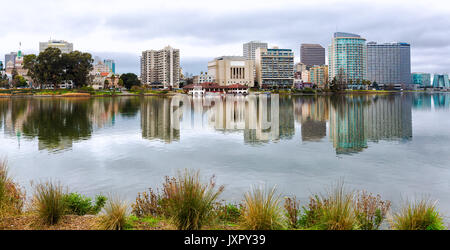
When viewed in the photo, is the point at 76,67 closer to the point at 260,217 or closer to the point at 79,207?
the point at 79,207

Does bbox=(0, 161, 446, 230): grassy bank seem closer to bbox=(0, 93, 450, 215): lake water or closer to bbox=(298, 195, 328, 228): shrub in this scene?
bbox=(298, 195, 328, 228): shrub

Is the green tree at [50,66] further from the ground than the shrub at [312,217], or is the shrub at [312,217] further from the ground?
the green tree at [50,66]

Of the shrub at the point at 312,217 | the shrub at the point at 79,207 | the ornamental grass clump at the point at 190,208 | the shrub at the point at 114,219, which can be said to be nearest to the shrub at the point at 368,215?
the shrub at the point at 312,217

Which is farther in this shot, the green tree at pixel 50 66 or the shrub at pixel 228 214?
the green tree at pixel 50 66

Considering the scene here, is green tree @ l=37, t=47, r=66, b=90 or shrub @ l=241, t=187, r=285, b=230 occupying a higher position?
green tree @ l=37, t=47, r=66, b=90

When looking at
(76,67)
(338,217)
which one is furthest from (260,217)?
(76,67)

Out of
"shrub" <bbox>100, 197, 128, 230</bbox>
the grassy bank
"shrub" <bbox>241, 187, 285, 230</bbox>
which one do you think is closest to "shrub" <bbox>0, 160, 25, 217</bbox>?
the grassy bank

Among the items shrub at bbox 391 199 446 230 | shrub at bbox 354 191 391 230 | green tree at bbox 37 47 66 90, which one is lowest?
shrub at bbox 354 191 391 230

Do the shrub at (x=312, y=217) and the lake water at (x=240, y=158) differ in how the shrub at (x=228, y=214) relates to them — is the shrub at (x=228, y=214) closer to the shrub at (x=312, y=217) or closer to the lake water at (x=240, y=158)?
the shrub at (x=312, y=217)

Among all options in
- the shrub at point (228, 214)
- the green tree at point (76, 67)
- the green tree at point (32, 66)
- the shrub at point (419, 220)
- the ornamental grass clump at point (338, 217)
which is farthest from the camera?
the green tree at point (76, 67)
